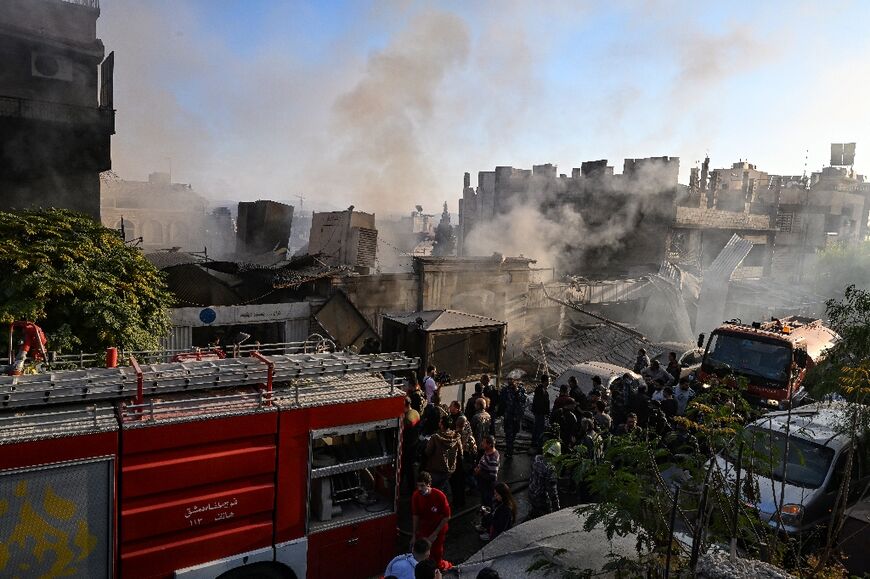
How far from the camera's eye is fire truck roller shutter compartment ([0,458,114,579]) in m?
4.17

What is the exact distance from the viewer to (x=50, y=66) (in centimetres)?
1817

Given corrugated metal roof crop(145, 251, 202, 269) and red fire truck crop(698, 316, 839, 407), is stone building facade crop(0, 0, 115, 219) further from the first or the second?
red fire truck crop(698, 316, 839, 407)

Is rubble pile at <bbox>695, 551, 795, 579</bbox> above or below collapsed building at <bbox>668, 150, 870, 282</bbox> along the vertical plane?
below

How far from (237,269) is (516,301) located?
9.44 m

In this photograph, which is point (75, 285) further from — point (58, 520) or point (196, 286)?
point (196, 286)

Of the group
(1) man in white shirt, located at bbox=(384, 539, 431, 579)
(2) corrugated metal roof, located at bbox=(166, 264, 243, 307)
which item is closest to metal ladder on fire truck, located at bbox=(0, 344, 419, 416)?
(1) man in white shirt, located at bbox=(384, 539, 431, 579)

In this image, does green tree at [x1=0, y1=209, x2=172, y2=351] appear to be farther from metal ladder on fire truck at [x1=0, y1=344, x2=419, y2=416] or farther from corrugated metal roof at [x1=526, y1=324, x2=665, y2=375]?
corrugated metal roof at [x1=526, y1=324, x2=665, y2=375]

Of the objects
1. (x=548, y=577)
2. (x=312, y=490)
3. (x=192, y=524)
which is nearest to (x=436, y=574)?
(x=548, y=577)

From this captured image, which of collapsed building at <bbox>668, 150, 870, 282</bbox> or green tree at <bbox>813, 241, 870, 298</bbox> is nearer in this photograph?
collapsed building at <bbox>668, 150, 870, 282</bbox>

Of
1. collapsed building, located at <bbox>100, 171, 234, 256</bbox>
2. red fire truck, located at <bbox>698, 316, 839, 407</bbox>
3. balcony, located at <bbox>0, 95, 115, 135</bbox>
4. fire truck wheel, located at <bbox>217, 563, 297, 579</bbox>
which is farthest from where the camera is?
collapsed building, located at <bbox>100, 171, 234, 256</bbox>

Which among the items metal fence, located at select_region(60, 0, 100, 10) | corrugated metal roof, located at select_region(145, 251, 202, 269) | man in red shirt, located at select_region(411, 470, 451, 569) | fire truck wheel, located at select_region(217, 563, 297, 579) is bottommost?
fire truck wheel, located at select_region(217, 563, 297, 579)

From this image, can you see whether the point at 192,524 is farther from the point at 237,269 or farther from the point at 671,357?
the point at 237,269

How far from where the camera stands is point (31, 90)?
59.0 feet

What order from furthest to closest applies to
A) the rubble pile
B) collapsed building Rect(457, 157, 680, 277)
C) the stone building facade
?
1. collapsed building Rect(457, 157, 680, 277)
2. the stone building facade
3. the rubble pile
